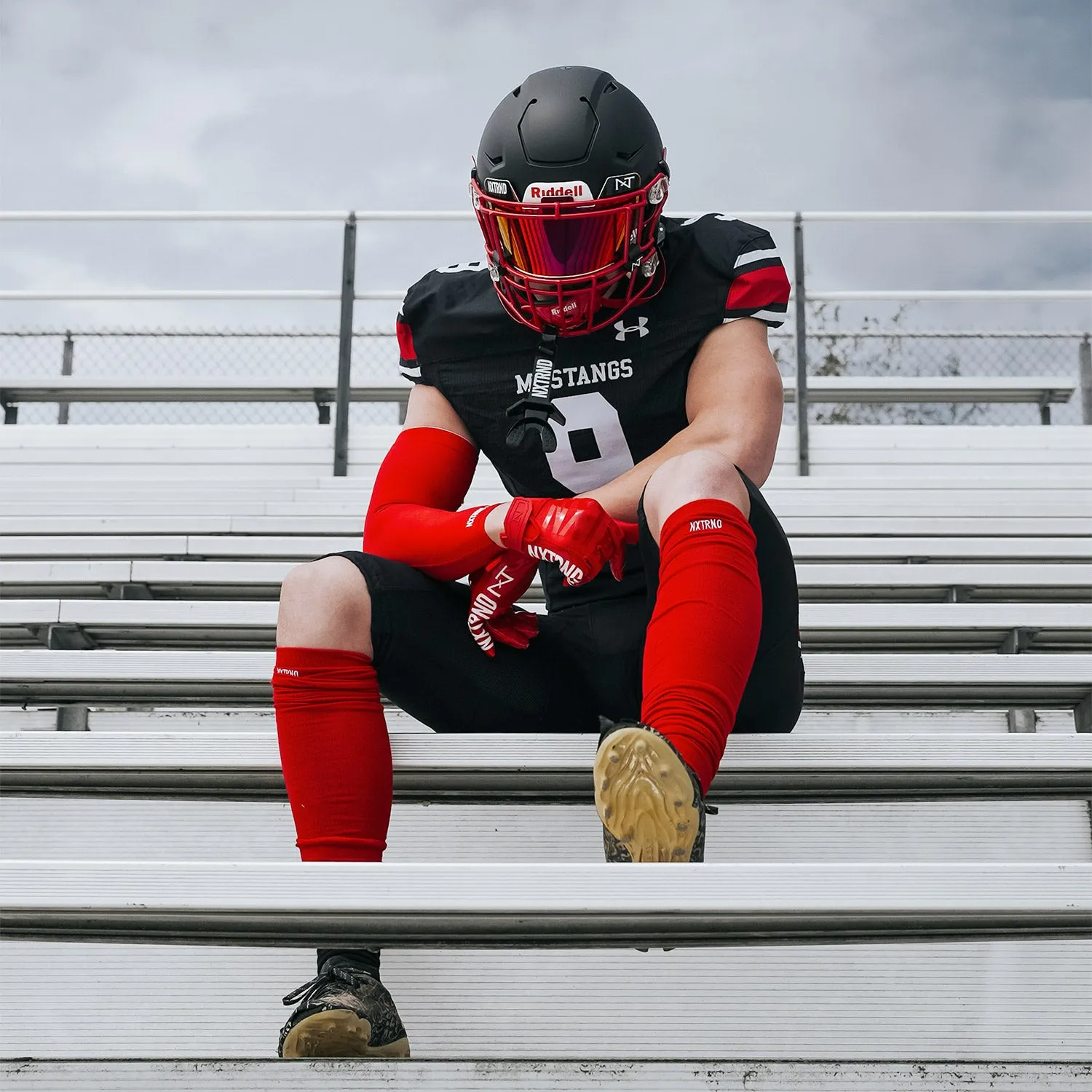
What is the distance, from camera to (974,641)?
5.05 feet

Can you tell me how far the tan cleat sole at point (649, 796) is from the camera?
72 centimetres

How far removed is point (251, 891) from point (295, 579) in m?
0.30

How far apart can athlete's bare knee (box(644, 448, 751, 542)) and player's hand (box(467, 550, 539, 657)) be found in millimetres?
122

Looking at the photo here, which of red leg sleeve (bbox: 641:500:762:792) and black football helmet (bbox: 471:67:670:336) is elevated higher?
black football helmet (bbox: 471:67:670:336)

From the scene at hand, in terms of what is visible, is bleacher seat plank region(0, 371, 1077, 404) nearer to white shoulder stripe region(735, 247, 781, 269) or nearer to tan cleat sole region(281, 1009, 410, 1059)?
white shoulder stripe region(735, 247, 781, 269)

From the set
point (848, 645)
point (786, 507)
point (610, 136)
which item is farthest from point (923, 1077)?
point (786, 507)

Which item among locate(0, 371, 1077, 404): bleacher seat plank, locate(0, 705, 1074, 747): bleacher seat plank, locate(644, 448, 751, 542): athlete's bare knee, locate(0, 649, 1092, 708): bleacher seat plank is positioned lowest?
locate(0, 705, 1074, 747): bleacher seat plank

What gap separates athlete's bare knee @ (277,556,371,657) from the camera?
0.91 m

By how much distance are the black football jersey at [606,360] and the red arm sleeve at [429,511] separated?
46mm

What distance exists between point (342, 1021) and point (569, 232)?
26.6 inches

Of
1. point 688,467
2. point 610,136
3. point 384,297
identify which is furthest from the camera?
point 384,297

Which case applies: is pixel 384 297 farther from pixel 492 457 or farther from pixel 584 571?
pixel 584 571

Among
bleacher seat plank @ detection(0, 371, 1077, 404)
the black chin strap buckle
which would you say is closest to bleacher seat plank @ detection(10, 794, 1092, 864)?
the black chin strap buckle

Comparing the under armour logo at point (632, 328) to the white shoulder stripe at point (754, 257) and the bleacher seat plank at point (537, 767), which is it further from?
the bleacher seat plank at point (537, 767)
